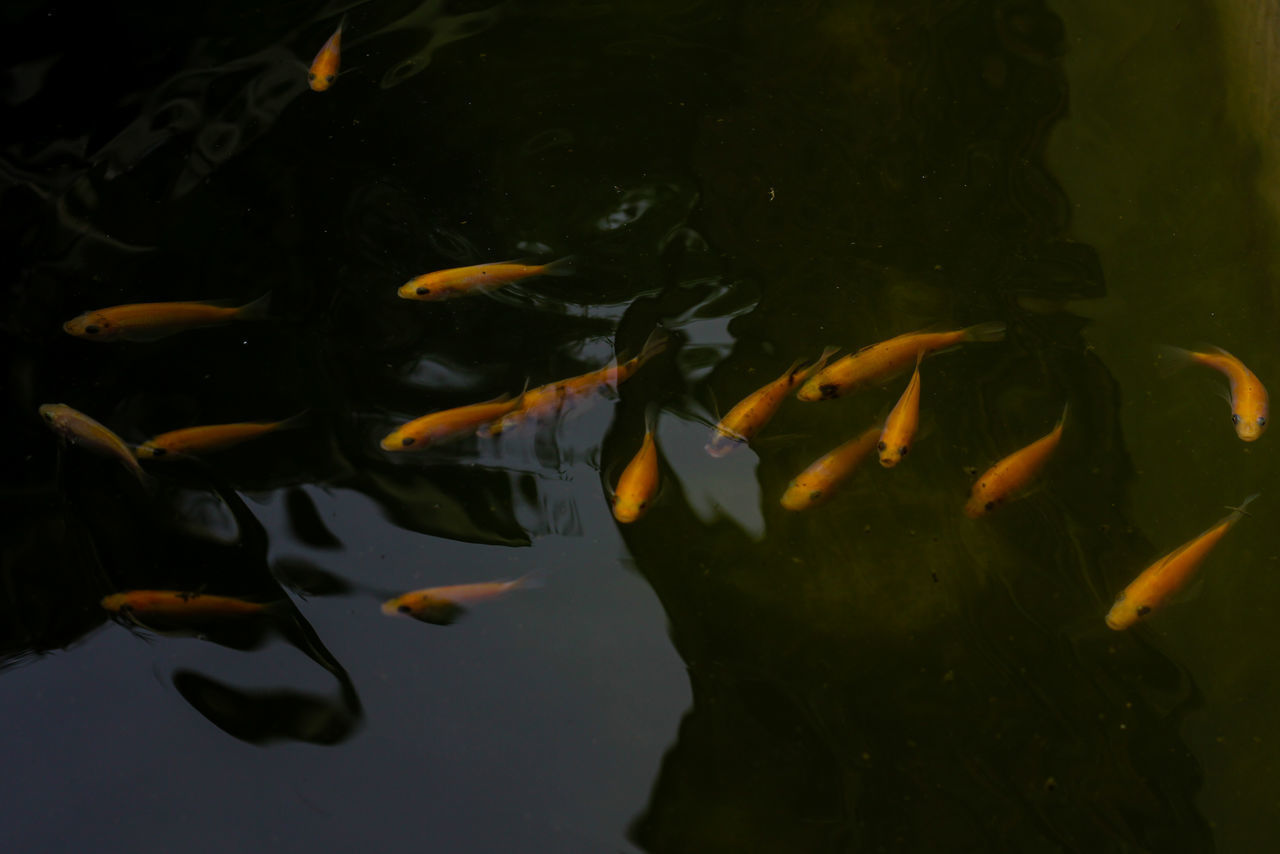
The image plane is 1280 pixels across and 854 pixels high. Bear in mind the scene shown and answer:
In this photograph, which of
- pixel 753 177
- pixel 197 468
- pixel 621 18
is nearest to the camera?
pixel 197 468

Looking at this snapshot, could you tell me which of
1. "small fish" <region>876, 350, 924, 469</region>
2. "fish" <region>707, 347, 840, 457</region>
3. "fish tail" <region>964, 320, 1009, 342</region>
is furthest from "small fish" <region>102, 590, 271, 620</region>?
"fish tail" <region>964, 320, 1009, 342</region>

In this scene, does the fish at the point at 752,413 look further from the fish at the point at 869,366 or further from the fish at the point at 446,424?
the fish at the point at 446,424

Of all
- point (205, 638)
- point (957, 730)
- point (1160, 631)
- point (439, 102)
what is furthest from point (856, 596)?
point (439, 102)

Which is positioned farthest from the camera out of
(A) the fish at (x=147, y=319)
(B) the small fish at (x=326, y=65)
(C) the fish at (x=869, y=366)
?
(B) the small fish at (x=326, y=65)

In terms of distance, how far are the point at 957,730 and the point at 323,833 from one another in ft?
5.51

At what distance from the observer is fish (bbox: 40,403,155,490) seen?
9.40ft

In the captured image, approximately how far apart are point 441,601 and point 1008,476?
1.61 metres

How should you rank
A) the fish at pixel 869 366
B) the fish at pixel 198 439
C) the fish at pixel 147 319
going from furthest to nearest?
the fish at pixel 147 319 < the fish at pixel 198 439 < the fish at pixel 869 366

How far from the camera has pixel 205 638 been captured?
2.76 m

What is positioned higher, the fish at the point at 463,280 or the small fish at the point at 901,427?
the fish at the point at 463,280

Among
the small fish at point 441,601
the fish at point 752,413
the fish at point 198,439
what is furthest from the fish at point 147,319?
the fish at point 752,413

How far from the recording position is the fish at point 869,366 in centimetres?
283

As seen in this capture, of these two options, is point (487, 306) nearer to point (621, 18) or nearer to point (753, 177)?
point (753, 177)

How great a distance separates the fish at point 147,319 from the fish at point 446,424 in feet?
2.57
